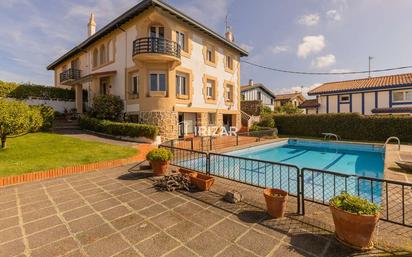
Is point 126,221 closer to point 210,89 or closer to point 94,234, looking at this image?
point 94,234

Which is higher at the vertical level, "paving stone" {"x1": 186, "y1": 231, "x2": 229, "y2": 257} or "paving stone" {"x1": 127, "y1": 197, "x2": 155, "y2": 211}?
"paving stone" {"x1": 127, "y1": 197, "x2": 155, "y2": 211}

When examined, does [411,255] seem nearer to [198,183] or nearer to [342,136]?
[198,183]

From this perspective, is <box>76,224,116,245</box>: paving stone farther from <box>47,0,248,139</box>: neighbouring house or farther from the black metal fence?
<box>47,0,248,139</box>: neighbouring house

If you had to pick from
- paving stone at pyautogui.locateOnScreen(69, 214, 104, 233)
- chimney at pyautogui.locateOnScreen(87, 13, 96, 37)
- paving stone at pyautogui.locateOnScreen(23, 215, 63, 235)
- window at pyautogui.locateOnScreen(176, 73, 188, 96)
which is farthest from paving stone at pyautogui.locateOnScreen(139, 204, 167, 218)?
chimney at pyautogui.locateOnScreen(87, 13, 96, 37)

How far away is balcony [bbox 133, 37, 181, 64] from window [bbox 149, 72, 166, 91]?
4.37 ft

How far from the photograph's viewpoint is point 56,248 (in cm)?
344

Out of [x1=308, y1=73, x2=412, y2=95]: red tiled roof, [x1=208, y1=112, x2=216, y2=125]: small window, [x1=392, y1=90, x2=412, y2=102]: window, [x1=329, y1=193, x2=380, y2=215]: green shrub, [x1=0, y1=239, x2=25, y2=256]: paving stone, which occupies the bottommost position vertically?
[x1=0, y1=239, x2=25, y2=256]: paving stone

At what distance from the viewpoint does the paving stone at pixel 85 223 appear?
4.04m

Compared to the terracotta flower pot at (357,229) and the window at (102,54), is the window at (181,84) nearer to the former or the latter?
the window at (102,54)

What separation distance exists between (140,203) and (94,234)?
1.44 metres

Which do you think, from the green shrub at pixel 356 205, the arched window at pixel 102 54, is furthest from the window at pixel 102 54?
the green shrub at pixel 356 205

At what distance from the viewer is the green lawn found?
7.80 m

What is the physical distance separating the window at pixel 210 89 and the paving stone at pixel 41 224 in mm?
17281

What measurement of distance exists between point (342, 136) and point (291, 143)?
5.65 metres
